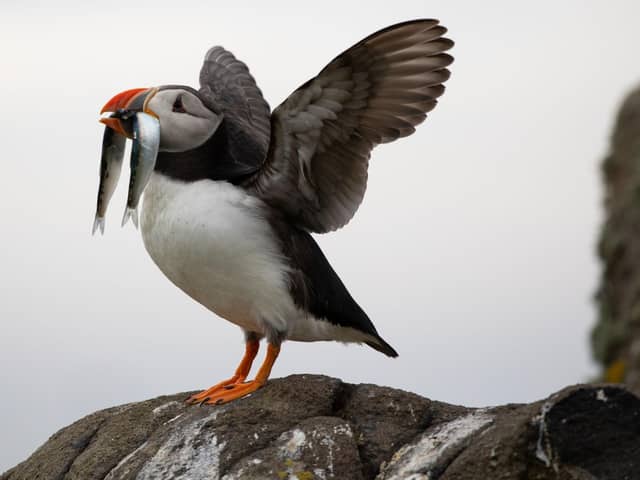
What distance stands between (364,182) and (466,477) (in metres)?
2.18

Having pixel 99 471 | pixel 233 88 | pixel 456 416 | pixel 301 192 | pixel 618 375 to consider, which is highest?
pixel 233 88

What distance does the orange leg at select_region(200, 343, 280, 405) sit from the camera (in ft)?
22.9

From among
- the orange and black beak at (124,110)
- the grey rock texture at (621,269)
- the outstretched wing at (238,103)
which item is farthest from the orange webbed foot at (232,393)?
the grey rock texture at (621,269)

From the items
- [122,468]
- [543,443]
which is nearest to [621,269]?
[122,468]

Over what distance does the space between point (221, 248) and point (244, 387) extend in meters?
0.84

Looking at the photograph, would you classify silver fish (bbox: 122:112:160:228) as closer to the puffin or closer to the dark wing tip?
the puffin

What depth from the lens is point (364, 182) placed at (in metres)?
7.30

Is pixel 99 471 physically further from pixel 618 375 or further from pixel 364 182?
pixel 618 375

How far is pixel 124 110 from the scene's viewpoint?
7176mm

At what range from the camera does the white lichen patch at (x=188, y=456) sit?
6496mm

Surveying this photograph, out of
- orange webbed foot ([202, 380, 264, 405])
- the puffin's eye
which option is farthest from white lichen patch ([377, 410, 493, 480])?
the puffin's eye

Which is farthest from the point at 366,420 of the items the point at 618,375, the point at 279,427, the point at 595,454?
the point at 618,375

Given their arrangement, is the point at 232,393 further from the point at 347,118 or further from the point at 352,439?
the point at 347,118

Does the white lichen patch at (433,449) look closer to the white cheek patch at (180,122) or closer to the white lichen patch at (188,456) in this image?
the white lichen patch at (188,456)
